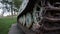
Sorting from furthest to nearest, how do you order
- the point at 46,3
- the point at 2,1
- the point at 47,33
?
the point at 2,1
the point at 47,33
the point at 46,3

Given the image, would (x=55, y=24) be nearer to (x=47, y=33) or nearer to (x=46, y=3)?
(x=47, y=33)

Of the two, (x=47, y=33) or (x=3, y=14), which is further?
(x=3, y=14)

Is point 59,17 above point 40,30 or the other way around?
above

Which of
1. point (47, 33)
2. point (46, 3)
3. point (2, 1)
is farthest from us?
point (2, 1)

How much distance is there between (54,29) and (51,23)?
10 centimetres

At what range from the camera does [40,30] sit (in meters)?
2.12

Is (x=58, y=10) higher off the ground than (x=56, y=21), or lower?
higher

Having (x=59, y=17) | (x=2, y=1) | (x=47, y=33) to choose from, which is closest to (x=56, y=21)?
(x=59, y=17)

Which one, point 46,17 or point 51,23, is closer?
point 46,17

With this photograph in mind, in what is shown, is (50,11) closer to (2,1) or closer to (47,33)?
(47,33)

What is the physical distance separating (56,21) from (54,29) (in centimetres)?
13

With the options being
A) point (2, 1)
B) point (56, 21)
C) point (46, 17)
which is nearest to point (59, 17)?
point (56, 21)

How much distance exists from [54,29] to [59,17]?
19 centimetres

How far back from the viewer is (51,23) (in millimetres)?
2203
